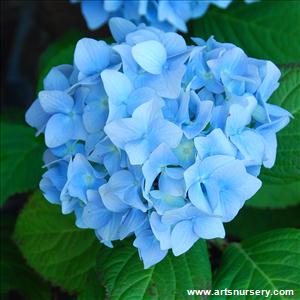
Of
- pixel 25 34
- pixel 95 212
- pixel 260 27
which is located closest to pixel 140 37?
pixel 95 212

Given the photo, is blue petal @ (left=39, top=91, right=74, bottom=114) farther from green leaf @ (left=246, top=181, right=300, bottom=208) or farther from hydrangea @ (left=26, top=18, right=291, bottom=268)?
green leaf @ (left=246, top=181, right=300, bottom=208)

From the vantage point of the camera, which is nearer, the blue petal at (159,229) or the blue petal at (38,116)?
the blue petal at (159,229)

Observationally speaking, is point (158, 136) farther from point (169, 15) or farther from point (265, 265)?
point (169, 15)

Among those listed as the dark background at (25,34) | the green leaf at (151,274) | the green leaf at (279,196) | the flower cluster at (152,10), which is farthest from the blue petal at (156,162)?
the dark background at (25,34)

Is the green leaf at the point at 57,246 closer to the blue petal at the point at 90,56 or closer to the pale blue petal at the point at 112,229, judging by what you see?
the pale blue petal at the point at 112,229

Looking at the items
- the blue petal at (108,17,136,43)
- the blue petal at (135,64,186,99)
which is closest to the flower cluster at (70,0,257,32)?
the blue petal at (108,17,136,43)

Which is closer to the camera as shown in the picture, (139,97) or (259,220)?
(139,97)
